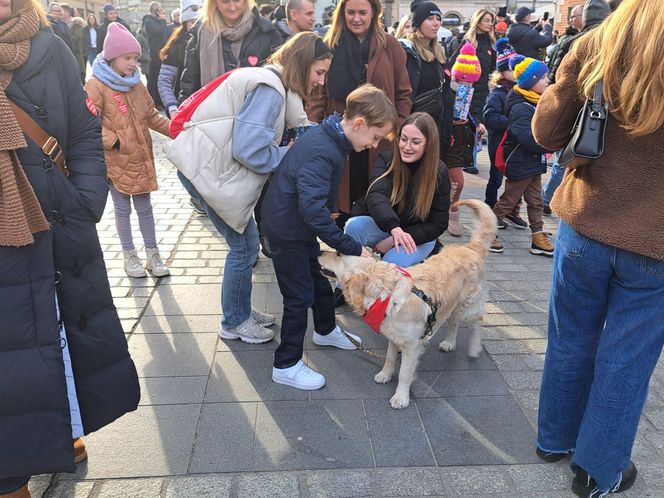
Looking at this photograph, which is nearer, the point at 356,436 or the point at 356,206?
the point at 356,436

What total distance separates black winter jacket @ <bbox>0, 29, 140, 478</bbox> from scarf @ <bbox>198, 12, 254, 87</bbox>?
7.63 feet

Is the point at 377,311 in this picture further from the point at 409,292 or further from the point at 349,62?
the point at 349,62

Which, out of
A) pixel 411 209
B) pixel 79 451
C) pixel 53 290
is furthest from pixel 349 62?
pixel 79 451

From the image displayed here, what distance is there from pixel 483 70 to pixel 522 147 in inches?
140

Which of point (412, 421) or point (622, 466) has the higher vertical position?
point (622, 466)

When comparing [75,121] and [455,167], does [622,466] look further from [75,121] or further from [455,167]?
[455,167]

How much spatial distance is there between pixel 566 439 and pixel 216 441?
1778 mm

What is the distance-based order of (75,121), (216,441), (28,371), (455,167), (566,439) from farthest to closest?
(455,167) < (216,441) < (566,439) < (75,121) < (28,371)

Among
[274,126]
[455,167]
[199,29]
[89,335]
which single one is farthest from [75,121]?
[455,167]

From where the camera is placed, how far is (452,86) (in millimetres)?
6375

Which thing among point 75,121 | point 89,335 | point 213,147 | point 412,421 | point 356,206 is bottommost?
point 412,421

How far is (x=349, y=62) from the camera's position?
4527 mm

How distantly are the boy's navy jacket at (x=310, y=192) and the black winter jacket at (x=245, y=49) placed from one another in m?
1.76

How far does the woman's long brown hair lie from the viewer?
3973 mm
